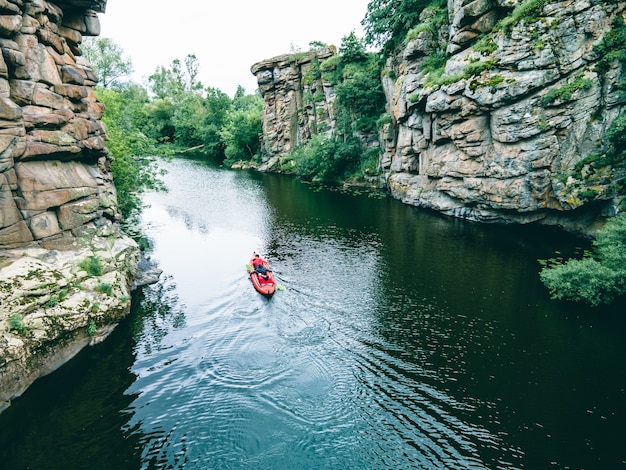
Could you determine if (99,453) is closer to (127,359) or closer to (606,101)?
(127,359)

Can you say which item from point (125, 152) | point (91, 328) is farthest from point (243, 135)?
point (91, 328)

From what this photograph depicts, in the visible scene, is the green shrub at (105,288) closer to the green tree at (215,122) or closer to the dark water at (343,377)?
the dark water at (343,377)

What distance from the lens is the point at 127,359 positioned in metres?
14.0

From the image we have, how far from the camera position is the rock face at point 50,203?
482 inches

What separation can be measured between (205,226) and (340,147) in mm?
22668

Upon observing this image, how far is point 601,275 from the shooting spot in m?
17.1

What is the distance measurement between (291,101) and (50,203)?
176 feet

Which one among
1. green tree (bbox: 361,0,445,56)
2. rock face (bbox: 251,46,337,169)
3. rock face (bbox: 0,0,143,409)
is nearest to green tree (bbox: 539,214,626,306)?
rock face (bbox: 0,0,143,409)

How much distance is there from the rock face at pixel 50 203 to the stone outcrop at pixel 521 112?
2345 cm

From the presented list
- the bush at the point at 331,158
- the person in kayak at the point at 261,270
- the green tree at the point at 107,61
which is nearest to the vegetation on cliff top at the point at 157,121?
the green tree at the point at 107,61

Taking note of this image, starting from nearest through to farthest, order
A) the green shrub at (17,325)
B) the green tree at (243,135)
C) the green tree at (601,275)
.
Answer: the green shrub at (17,325), the green tree at (601,275), the green tree at (243,135)

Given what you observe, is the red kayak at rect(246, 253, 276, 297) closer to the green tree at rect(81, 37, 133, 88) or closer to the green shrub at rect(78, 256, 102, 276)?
the green shrub at rect(78, 256, 102, 276)

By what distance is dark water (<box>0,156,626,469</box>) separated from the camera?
406 inches

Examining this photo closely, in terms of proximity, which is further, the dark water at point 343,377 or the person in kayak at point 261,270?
the person in kayak at point 261,270
